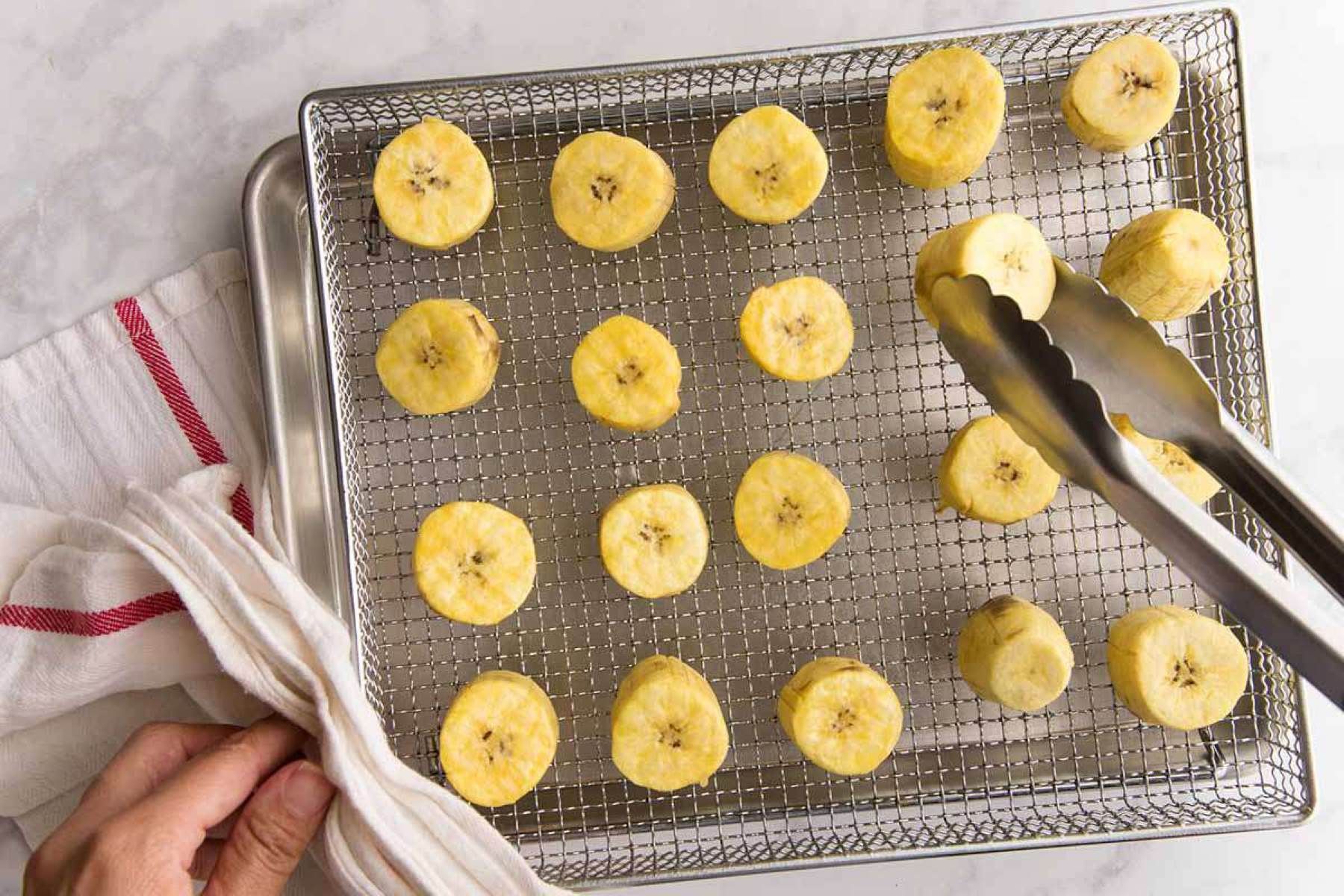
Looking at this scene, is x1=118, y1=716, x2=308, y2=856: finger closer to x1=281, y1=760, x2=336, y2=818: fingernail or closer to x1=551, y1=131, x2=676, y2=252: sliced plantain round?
x1=281, y1=760, x2=336, y2=818: fingernail

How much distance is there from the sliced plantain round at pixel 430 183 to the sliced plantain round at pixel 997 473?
0.72 m

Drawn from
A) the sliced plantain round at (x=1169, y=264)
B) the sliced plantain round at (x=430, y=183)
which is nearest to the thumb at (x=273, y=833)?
the sliced plantain round at (x=430, y=183)

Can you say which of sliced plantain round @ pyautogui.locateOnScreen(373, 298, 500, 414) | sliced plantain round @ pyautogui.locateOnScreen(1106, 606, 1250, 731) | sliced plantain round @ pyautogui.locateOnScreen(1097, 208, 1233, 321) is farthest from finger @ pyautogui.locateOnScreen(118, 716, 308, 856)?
sliced plantain round @ pyautogui.locateOnScreen(1097, 208, 1233, 321)

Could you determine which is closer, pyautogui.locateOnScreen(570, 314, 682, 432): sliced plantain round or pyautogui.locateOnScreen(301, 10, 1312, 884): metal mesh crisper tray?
pyautogui.locateOnScreen(570, 314, 682, 432): sliced plantain round

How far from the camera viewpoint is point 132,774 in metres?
1.40

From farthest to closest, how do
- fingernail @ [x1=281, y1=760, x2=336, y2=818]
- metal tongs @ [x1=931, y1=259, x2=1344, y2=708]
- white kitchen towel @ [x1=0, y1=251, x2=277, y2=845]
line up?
white kitchen towel @ [x1=0, y1=251, x2=277, y2=845]
fingernail @ [x1=281, y1=760, x2=336, y2=818]
metal tongs @ [x1=931, y1=259, x2=1344, y2=708]

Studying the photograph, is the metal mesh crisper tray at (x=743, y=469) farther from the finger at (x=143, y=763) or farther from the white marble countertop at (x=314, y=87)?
the finger at (x=143, y=763)

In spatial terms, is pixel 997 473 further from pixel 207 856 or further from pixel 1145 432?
pixel 207 856

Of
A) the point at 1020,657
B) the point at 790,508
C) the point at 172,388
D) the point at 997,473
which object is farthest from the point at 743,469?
the point at 172,388

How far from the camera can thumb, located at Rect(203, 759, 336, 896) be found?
130 cm

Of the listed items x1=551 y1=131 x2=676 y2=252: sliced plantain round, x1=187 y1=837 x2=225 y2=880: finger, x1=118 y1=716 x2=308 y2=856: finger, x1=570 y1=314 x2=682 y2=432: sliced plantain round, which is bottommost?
x1=187 y1=837 x2=225 y2=880: finger

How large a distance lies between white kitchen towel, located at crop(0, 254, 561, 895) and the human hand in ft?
0.17

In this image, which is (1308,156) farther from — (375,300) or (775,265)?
(375,300)

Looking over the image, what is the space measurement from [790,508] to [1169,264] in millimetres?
576
